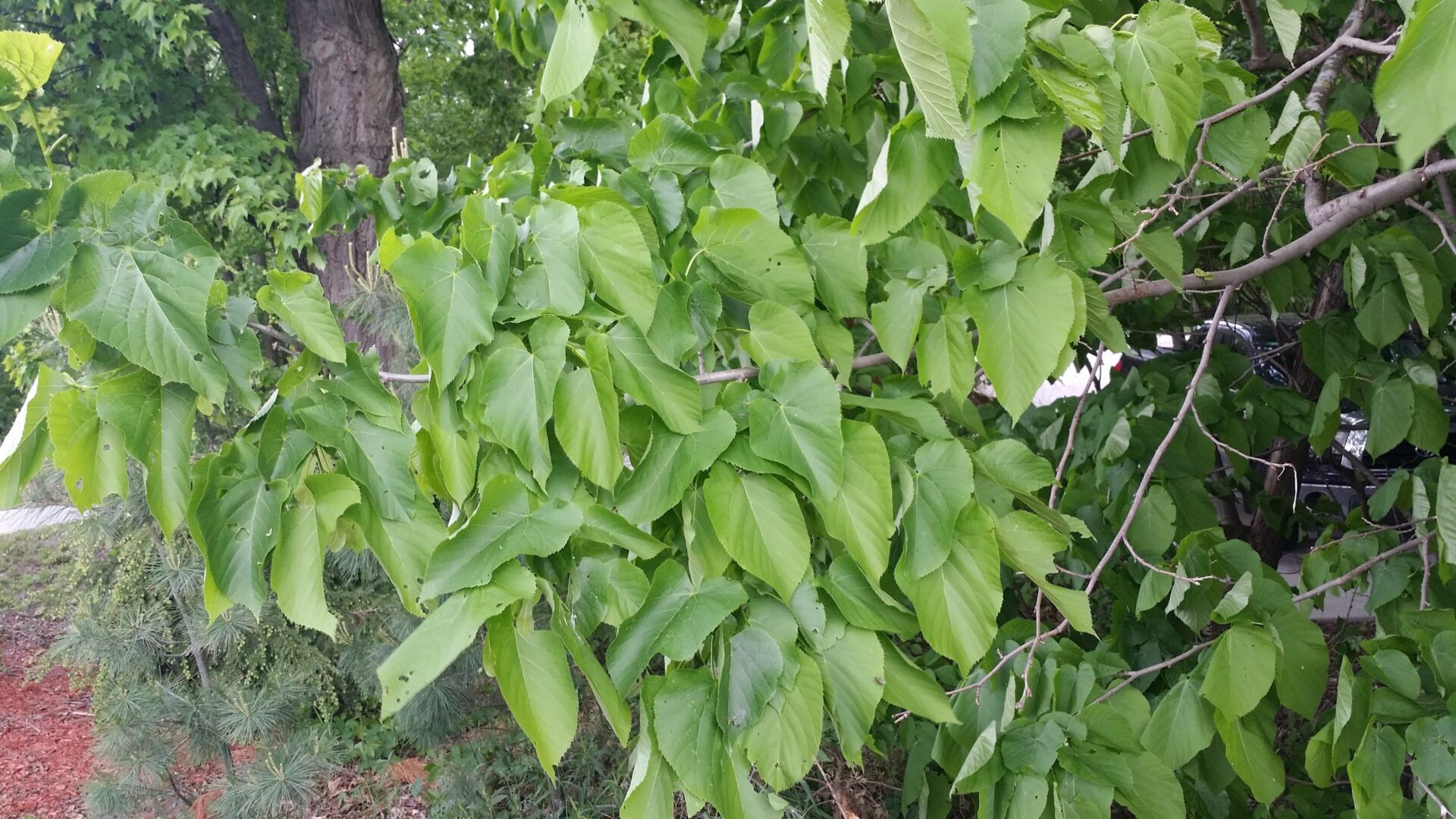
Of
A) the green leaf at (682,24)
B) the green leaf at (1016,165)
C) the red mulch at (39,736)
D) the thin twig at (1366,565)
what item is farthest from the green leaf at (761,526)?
the red mulch at (39,736)

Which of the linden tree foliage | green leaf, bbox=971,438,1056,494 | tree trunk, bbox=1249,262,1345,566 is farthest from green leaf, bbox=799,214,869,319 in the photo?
tree trunk, bbox=1249,262,1345,566

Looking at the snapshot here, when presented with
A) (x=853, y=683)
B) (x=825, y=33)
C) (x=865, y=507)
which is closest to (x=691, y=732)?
(x=853, y=683)

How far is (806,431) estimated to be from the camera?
95 centimetres

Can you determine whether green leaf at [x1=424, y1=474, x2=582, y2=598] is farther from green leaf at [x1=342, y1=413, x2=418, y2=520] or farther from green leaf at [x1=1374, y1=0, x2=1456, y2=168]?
green leaf at [x1=1374, y1=0, x2=1456, y2=168]

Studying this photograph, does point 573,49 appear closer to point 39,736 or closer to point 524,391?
point 524,391

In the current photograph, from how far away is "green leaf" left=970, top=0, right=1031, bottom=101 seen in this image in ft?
2.54

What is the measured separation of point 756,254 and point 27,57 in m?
0.79

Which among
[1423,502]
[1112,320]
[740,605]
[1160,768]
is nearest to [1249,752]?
[1160,768]

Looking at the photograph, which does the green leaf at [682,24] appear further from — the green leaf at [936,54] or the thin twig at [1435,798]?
the thin twig at [1435,798]

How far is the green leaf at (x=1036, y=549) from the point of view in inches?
43.2

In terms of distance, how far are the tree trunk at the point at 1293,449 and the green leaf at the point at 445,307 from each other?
2688 millimetres

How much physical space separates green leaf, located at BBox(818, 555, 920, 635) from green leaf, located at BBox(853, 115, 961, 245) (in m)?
0.38

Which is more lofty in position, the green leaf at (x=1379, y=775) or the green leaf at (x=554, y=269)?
the green leaf at (x=554, y=269)

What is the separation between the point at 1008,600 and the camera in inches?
120
